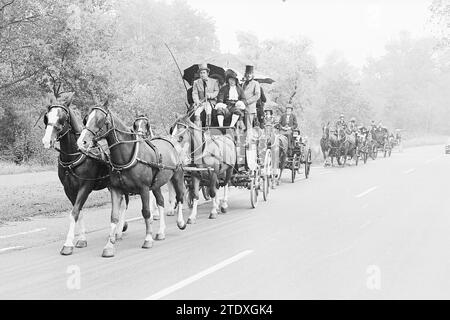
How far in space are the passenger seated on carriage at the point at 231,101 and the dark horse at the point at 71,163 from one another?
13.8 feet

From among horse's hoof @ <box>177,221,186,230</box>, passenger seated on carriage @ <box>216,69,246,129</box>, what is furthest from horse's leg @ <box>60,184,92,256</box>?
passenger seated on carriage @ <box>216,69,246,129</box>

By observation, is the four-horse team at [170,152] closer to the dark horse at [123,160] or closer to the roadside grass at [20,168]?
the dark horse at [123,160]

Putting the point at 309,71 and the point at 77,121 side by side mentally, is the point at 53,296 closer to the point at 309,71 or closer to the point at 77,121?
the point at 77,121

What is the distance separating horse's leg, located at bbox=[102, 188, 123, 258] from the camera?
7637 mm

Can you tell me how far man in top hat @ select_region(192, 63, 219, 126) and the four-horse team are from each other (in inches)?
0.9

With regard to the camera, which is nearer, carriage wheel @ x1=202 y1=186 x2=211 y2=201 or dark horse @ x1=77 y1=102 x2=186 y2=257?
dark horse @ x1=77 y1=102 x2=186 y2=257

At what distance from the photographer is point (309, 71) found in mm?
46000

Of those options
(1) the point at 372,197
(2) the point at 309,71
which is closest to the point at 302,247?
(1) the point at 372,197

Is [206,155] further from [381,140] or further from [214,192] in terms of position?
[381,140]

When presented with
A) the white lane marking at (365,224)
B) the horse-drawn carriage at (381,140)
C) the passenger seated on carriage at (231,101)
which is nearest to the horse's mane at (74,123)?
the passenger seated on carriage at (231,101)

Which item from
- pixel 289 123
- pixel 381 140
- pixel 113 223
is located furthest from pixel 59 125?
pixel 381 140

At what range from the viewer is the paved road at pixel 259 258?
5984 mm

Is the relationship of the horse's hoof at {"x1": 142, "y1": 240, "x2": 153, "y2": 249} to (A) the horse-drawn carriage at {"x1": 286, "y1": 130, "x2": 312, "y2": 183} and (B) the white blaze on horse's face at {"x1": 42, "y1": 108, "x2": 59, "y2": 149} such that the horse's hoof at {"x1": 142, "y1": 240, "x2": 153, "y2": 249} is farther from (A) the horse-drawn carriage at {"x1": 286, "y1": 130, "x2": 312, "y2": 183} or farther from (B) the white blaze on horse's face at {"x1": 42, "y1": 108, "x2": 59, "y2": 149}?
(A) the horse-drawn carriage at {"x1": 286, "y1": 130, "x2": 312, "y2": 183}

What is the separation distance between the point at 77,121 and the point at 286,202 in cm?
658
